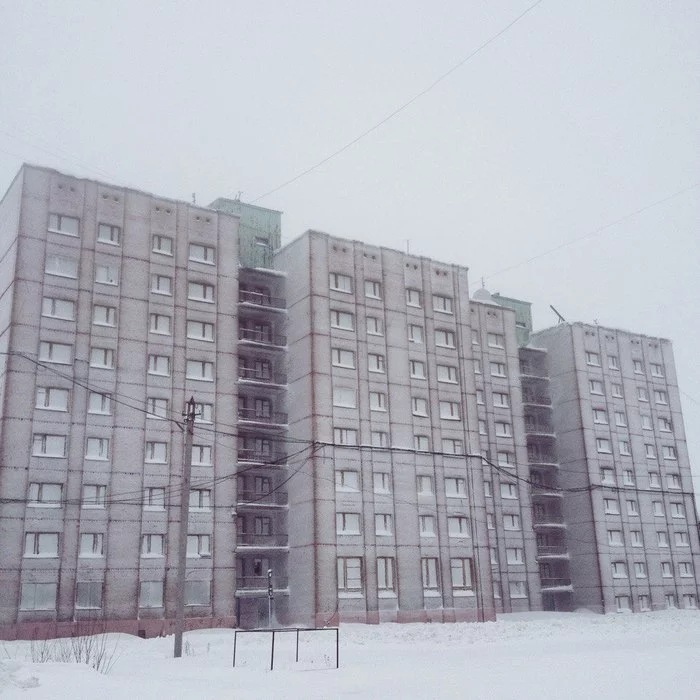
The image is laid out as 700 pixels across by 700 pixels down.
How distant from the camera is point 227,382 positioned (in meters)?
54.2

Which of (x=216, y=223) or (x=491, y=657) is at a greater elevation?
(x=216, y=223)

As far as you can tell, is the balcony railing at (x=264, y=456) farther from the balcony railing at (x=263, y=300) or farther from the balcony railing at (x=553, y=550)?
the balcony railing at (x=553, y=550)

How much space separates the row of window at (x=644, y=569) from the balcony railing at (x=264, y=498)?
32.7m

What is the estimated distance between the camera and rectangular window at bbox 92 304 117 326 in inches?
2002

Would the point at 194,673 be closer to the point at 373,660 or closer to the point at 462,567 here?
the point at 373,660

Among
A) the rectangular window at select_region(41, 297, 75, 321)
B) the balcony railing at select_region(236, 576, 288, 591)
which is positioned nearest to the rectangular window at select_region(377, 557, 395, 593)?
the balcony railing at select_region(236, 576, 288, 591)

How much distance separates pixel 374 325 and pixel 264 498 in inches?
604

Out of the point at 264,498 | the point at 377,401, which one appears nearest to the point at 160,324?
the point at 264,498

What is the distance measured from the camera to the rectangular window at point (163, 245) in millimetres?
54531

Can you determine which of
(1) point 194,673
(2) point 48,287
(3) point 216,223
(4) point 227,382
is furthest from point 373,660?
(3) point 216,223

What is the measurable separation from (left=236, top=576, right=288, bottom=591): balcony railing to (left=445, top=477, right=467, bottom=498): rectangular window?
13782 mm

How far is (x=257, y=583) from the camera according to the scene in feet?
176

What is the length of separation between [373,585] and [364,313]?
19.8 meters

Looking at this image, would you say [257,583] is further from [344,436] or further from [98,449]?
[98,449]
